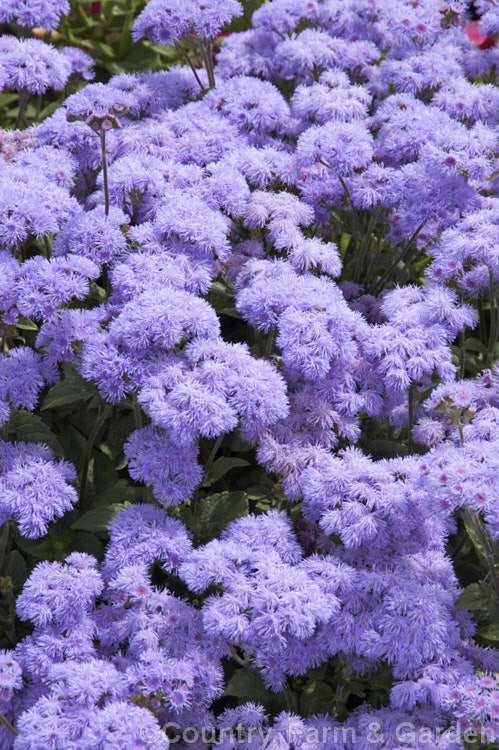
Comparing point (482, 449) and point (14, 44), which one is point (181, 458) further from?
point (14, 44)

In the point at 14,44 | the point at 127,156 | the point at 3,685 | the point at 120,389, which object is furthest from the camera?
the point at 14,44

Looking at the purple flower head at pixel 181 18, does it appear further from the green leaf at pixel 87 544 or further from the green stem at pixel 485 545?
the green stem at pixel 485 545

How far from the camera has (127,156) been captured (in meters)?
3.87

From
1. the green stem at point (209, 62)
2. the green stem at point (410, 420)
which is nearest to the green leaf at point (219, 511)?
the green stem at point (410, 420)

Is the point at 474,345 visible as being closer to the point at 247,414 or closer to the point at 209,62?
the point at 247,414

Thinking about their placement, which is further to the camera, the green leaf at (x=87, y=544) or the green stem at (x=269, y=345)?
the green stem at (x=269, y=345)

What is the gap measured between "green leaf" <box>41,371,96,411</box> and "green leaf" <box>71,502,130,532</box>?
45 cm

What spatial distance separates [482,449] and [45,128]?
8.76ft

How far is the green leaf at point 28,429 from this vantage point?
3318mm

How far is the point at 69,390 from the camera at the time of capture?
3248mm

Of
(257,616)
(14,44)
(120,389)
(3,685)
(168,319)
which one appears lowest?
(3,685)

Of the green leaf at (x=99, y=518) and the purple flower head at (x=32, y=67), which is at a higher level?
the purple flower head at (x=32, y=67)

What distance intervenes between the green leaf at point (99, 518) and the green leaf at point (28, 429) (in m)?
0.30

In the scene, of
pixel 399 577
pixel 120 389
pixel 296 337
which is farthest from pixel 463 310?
pixel 120 389
